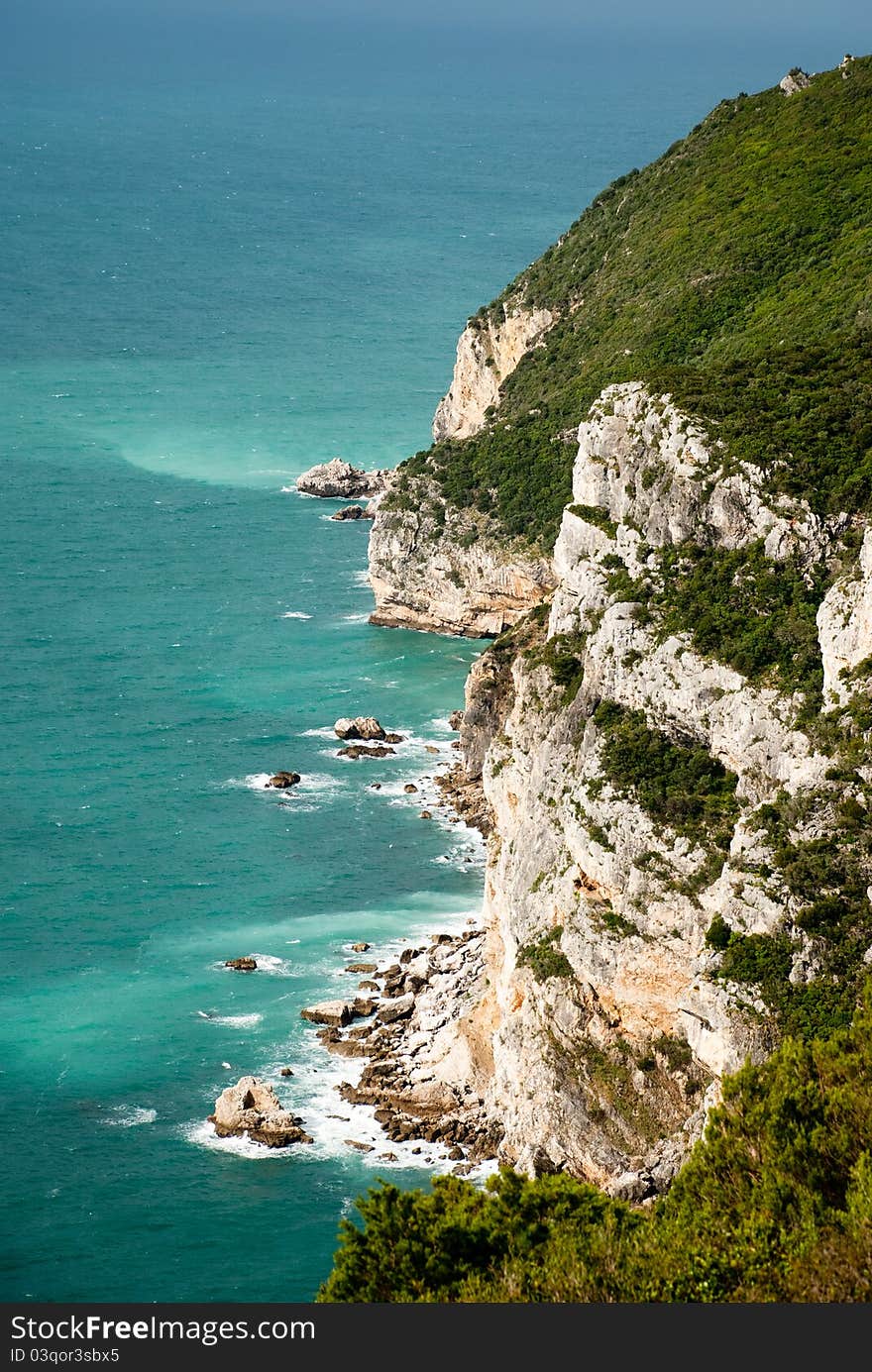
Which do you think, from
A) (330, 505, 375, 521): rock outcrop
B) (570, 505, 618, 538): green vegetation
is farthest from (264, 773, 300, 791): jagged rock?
(330, 505, 375, 521): rock outcrop

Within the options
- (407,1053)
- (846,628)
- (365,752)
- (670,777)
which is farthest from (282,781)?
(846,628)

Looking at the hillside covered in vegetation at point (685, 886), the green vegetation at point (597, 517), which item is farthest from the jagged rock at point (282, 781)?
the green vegetation at point (597, 517)

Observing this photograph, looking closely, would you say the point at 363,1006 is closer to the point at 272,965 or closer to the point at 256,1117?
the point at 272,965

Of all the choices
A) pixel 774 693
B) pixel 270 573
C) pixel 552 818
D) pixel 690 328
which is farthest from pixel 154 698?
pixel 774 693

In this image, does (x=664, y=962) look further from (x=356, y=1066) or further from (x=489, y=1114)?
(x=356, y=1066)

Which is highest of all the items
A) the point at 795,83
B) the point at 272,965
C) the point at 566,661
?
the point at 795,83

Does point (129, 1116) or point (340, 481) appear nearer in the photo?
point (129, 1116)
